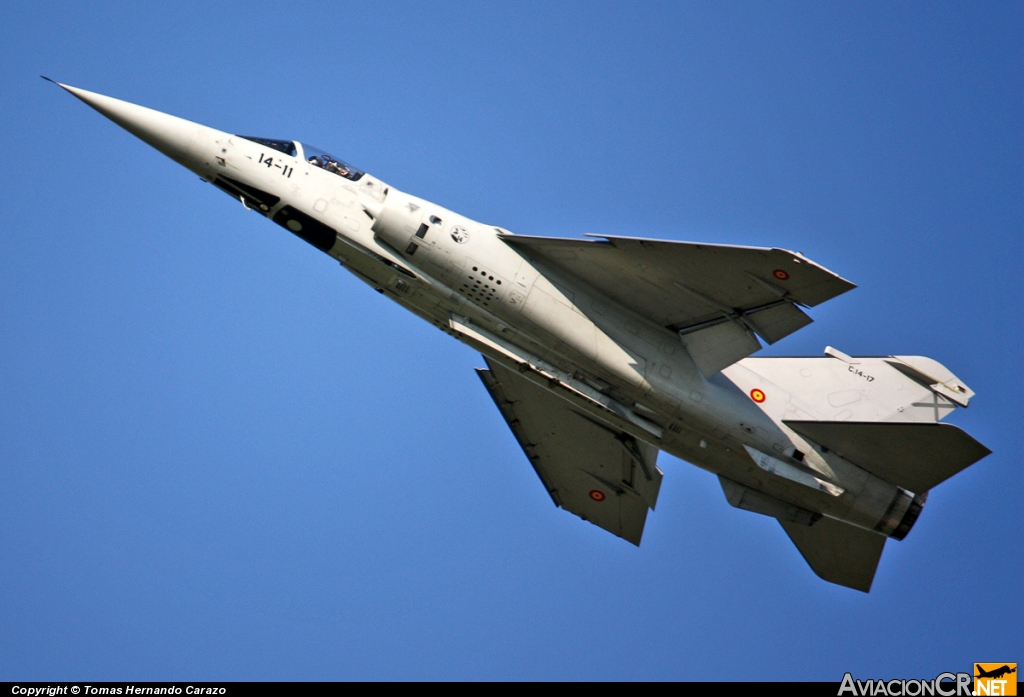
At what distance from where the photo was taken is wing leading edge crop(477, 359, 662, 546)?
70.4 feet

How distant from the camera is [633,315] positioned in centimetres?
1795

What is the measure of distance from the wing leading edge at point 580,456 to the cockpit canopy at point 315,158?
5307 millimetres

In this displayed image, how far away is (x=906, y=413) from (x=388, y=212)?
1057 centimetres

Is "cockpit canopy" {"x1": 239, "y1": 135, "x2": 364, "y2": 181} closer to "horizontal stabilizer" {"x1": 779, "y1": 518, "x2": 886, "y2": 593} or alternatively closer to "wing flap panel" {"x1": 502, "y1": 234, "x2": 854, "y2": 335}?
"wing flap panel" {"x1": 502, "y1": 234, "x2": 854, "y2": 335}

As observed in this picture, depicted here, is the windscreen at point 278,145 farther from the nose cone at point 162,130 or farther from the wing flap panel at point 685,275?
the wing flap panel at point 685,275

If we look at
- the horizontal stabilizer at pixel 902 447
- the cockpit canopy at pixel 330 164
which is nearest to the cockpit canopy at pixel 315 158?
the cockpit canopy at pixel 330 164

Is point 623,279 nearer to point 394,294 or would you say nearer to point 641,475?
point 394,294

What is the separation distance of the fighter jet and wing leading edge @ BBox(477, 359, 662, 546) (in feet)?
9.77

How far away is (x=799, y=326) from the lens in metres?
17.2

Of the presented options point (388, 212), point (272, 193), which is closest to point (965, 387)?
point (388, 212)

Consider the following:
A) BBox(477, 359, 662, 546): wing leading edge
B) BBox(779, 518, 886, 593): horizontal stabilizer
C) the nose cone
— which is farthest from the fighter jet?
BBox(477, 359, 662, 546): wing leading edge

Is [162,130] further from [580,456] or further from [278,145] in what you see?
[580,456]

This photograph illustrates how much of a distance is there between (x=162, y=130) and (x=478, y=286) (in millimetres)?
5961

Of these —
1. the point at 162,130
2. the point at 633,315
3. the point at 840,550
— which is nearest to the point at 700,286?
the point at 633,315
